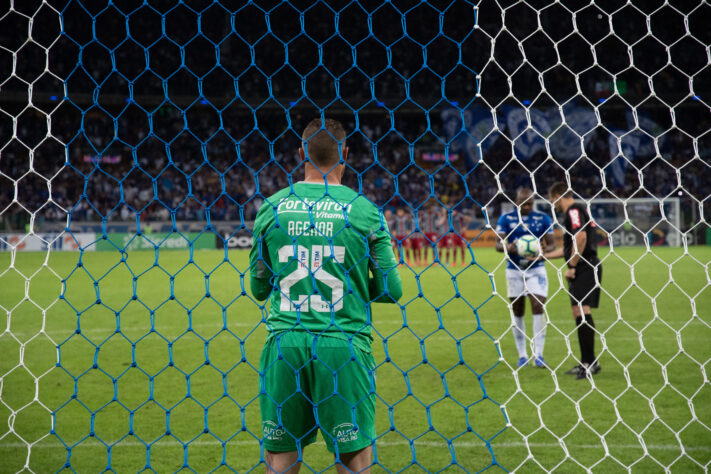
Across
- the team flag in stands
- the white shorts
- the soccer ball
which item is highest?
the team flag in stands

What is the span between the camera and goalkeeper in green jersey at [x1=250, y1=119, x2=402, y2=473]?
274 cm

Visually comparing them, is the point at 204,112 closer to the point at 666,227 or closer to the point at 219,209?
the point at 219,209

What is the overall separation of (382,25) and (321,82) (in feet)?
13.7

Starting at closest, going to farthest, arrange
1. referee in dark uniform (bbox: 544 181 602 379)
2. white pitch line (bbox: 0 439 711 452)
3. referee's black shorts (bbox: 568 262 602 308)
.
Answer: white pitch line (bbox: 0 439 711 452), referee in dark uniform (bbox: 544 181 602 379), referee's black shorts (bbox: 568 262 602 308)

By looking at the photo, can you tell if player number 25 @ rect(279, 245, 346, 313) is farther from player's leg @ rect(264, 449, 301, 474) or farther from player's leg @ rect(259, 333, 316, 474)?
player's leg @ rect(264, 449, 301, 474)

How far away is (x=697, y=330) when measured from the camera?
27.7 ft

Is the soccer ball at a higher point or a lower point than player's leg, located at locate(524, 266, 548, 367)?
higher

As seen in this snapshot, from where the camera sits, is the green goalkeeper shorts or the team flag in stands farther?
the team flag in stands

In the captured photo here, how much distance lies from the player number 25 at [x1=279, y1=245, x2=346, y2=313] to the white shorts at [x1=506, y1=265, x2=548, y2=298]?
415cm

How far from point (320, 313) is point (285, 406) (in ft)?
1.35

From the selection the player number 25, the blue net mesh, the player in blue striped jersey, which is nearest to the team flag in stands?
the blue net mesh

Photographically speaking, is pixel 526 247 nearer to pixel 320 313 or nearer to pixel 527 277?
pixel 527 277

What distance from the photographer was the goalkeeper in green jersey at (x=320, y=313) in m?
2.74

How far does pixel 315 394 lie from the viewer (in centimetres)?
276
